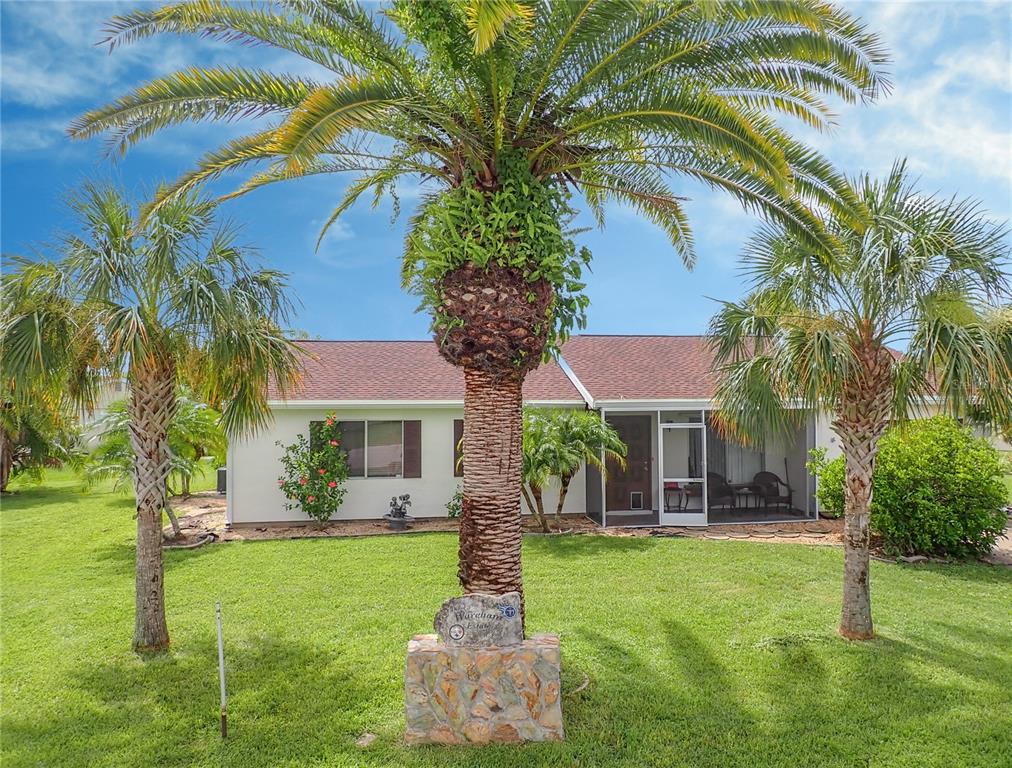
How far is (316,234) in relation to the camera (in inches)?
329

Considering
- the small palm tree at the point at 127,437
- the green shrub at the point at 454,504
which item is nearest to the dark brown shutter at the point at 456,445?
the green shrub at the point at 454,504

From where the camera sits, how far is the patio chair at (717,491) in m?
16.5

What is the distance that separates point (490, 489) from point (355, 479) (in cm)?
994


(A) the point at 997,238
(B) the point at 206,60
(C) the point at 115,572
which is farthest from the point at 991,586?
(C) the point at 115,572

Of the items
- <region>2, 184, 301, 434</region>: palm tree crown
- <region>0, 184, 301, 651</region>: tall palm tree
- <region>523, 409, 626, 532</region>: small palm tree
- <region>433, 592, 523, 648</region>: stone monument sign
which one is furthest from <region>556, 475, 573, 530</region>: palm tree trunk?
<region>433, 592, 523, 648</region>: stone monument sign

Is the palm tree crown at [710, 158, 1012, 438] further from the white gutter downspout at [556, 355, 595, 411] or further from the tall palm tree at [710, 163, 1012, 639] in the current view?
the white gutter downspout at [556, 355, 595, 411]

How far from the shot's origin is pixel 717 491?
16.5 m

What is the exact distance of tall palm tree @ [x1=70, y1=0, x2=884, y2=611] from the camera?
5617mm

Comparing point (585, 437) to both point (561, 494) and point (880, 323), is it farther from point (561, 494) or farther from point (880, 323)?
point (880, 323)

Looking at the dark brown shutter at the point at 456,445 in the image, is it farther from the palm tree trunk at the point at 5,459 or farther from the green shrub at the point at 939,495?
the palm tree trunk at the point at 5,459

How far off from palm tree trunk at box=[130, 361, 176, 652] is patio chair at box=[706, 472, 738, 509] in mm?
12358

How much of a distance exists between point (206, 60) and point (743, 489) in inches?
599

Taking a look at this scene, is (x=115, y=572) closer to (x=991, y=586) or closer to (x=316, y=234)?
(x=316, y=234)

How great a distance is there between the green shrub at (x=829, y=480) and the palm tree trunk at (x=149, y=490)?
442 inches
